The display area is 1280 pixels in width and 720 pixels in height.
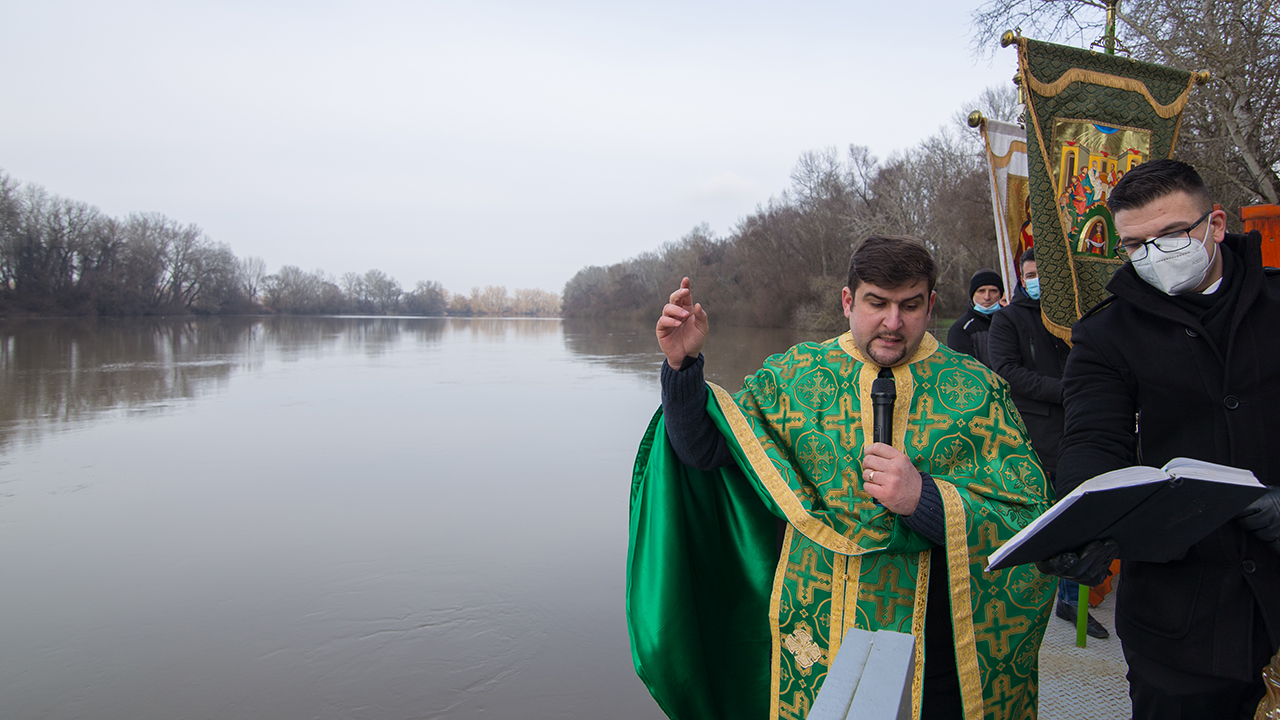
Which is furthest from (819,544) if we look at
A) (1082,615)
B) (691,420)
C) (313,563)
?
(313,563)

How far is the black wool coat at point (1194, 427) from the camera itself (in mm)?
1820

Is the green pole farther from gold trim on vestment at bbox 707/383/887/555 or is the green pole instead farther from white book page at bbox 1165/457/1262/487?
white book page at bbox 1165/457/1262/487

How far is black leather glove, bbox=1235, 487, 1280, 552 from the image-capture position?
5.62ft

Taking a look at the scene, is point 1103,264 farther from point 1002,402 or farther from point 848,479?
point 848,479

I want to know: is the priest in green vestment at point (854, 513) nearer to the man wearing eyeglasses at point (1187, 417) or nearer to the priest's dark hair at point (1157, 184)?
the man wearing eyeglasses at point (1187, 417)

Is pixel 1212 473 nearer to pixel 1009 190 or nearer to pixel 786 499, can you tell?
pixel 786 499

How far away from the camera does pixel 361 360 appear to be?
24250mm

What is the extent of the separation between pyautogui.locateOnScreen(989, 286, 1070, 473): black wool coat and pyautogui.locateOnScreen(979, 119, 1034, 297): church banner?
2.26 feet

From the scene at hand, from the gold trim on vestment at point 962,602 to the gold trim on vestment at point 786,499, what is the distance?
0.66 ft

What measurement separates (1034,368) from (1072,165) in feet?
4.25

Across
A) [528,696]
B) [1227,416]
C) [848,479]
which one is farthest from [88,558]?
[1227,416]

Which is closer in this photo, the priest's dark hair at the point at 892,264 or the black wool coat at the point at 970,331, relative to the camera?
the priest's dark hair at the point at 892,264

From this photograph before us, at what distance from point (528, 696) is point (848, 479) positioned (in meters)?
2.53

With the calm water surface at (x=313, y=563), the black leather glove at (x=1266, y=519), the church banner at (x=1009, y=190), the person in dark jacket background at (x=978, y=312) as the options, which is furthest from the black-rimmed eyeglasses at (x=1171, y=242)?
the person in dark jacket background at (x=978, y=312)
